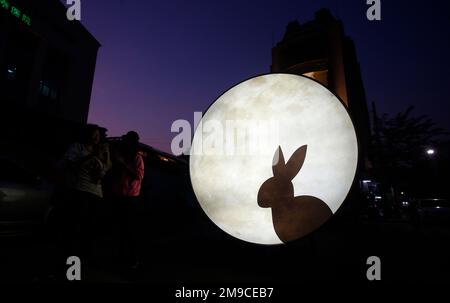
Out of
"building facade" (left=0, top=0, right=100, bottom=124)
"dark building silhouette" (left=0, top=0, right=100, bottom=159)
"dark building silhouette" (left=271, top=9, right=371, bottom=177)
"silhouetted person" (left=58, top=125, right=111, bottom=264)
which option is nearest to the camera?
"silhouetted person" (left=58, top=125, right=111, bottom=264)

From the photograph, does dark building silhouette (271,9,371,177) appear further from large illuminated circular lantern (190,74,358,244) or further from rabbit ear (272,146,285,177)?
rabbit ear (272,146,285,177)

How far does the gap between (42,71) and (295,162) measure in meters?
18.9

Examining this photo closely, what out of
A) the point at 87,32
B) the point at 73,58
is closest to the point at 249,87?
the point at 73,58

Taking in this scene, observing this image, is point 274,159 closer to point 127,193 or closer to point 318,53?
point 127,193

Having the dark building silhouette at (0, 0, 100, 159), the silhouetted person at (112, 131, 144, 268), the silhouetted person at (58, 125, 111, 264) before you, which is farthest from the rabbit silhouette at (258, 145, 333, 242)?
the dark building silhouette at (0, 0, 100, 159)

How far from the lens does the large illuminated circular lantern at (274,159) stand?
2369 millimetres

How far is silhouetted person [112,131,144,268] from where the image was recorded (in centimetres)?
262

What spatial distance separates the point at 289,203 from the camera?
2.43 meters

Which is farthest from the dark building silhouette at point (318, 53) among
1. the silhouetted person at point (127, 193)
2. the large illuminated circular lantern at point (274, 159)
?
the silhouetted person at point (127, 193)

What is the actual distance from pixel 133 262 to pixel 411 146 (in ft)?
52.2

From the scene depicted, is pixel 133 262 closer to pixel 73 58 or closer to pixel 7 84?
pixel 7 84

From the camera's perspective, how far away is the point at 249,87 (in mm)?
2922

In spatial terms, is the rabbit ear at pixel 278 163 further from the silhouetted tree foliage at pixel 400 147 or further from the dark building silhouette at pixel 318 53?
the silhouetted tree foliage at pixel 400 147

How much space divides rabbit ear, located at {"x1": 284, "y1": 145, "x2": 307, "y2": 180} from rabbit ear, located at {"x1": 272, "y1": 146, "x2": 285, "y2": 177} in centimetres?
5
